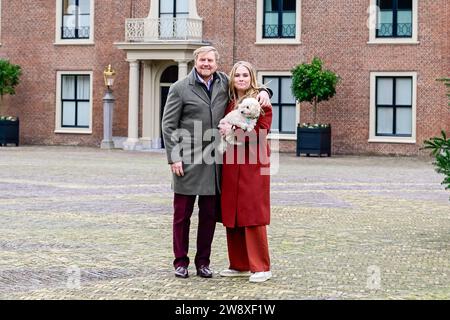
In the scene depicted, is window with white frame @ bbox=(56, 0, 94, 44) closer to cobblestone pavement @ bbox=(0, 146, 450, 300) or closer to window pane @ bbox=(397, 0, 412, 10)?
window pane @ bbox=(397, 0, 412, 10)

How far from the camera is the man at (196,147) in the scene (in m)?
7.85

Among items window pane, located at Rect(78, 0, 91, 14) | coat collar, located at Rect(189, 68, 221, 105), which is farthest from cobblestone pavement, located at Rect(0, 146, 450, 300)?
window pane, located at Rect(78, 0, 91, 14)

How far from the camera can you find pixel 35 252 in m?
9.21

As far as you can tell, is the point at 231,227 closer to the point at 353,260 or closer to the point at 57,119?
the point at 353,260

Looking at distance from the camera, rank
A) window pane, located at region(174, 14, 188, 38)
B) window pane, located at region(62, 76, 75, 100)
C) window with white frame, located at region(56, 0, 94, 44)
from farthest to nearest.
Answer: window pane, located at region(62, 76, 75, 100), window with white frame, located at region(56, 0, 94, 44), window pane, located at region(174, 14, 188, 38)

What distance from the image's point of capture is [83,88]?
112ft

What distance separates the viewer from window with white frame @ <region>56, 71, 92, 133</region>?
34.0 m

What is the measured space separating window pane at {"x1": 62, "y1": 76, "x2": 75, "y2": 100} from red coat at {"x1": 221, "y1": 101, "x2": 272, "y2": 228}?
2708cm

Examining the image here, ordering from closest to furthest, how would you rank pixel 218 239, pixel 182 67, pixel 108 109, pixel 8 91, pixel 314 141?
1. pixel 218 239
2. pixel 314 141
3. pixel 182 67
4. pixel 108 109
5. pixel 8 91

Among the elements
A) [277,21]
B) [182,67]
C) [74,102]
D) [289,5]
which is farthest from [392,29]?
[74,102]

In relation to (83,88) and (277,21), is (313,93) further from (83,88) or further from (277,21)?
(83,88)

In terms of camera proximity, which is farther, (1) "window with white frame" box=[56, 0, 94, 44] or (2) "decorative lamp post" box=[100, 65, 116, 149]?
(1) "window with white frame" box=[56, 0, 94, 44]

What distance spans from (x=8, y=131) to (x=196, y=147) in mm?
26676

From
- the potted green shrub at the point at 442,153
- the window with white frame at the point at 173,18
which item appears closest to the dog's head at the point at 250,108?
the potted green shrub at the point at 442,153
